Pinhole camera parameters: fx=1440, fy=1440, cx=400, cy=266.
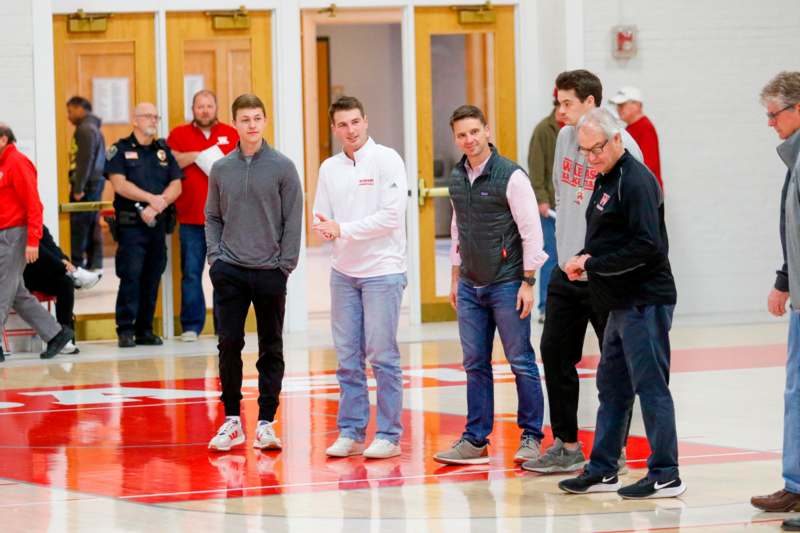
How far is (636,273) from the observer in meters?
5.89

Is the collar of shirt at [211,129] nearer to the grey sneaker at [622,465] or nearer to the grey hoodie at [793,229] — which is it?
the grey sneaker at [622,465]

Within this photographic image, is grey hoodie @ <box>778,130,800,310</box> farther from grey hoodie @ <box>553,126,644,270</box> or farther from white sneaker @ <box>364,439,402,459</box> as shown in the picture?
white sneaker @ <box>364,439,402,459</box>

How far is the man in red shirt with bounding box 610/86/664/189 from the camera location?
1190cm

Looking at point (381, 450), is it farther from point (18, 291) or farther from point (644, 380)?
point (18, 291)

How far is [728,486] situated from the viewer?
6.10 m

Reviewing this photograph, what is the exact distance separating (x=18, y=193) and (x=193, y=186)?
5.35ft

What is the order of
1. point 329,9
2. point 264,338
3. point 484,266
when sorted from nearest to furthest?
point 484,266
point 264,338
point 329,9

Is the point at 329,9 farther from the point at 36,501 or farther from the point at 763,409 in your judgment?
the point at 36,501

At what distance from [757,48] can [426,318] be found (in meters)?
3.82

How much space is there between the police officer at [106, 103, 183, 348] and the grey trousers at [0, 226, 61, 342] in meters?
0.74

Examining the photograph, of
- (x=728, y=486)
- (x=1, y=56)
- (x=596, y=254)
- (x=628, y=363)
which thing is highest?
(x=1, y=56)

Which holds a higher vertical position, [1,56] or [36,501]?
[1,56]

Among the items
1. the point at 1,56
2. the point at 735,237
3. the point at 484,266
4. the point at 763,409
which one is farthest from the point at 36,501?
the point at 735,237

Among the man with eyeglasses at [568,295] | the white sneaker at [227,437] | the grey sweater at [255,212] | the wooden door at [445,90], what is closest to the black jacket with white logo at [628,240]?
the man with eyeglasses at [568,295]
